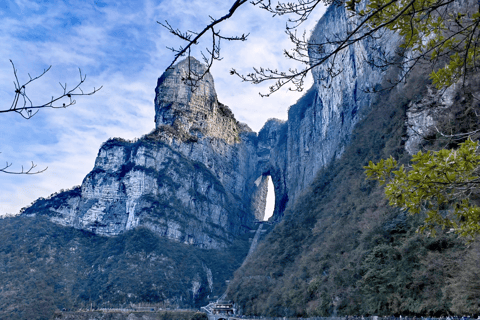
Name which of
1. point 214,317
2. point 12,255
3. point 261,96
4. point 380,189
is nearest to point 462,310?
point 261,96

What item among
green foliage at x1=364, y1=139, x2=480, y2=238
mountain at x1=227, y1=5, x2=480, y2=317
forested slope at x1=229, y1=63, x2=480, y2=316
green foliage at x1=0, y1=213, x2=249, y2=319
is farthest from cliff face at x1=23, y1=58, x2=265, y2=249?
green foliage at x1=364, y1=139, x2=480, y2=238

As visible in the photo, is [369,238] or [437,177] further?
[369,238]

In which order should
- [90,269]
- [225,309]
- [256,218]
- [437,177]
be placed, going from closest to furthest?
[437,177], [225,309], [90,269], [256,218]

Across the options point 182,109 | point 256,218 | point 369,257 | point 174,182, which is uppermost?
point 182,109

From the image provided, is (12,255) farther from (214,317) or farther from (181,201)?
(214,317)

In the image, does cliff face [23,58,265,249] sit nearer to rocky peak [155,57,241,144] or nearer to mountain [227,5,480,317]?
rocky peak [155,57,241,144]

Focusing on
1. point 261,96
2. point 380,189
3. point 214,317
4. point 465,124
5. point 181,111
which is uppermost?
point 181,111

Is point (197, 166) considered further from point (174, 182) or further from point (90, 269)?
point (90, 269)

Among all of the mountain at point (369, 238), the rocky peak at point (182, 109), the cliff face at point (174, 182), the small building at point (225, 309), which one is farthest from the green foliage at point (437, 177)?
the rocky peak at point (182, 109)

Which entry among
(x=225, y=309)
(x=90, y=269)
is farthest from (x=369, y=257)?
(x=90, y=269)
